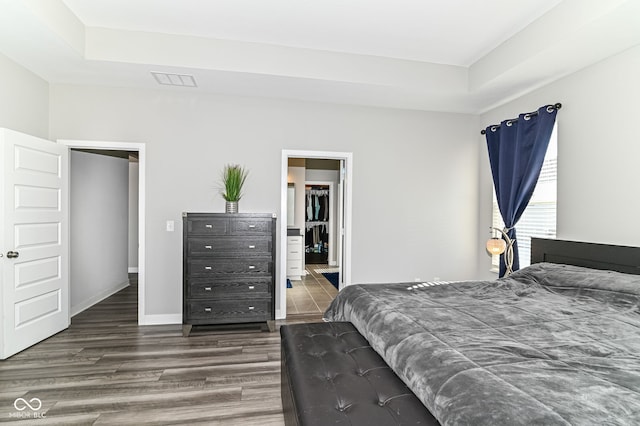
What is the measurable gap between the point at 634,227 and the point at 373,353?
2.48 meters

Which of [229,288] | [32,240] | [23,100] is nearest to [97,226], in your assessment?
[32,240]

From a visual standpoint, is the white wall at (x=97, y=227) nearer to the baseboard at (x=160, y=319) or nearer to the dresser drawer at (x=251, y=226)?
the baseboard at (x=160, y=319)

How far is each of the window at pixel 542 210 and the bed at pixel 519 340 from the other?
2.44 ft

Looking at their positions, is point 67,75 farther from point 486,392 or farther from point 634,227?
point 634,227

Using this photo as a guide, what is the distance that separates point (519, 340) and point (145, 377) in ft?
8.54

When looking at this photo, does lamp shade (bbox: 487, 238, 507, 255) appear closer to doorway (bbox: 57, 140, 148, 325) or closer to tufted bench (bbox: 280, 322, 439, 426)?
tufted bench (bbox: 280, 322, 439, 426)

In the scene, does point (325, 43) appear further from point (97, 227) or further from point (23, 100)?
point (97, 227)

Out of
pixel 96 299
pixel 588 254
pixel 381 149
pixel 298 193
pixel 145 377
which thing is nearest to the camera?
pixel 145 377

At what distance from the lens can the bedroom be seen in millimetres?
3004

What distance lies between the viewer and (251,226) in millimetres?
3676

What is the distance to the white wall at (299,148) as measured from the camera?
390 centimetres

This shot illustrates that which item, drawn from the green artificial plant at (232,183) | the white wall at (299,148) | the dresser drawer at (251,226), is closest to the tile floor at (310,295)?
the white wall at (299,148)

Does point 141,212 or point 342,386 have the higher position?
point 141,212

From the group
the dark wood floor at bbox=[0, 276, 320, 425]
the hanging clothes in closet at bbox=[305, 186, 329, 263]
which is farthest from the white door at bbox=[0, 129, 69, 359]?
the hanging clothes in closet at bbox=[305, 186, 329, 263]
